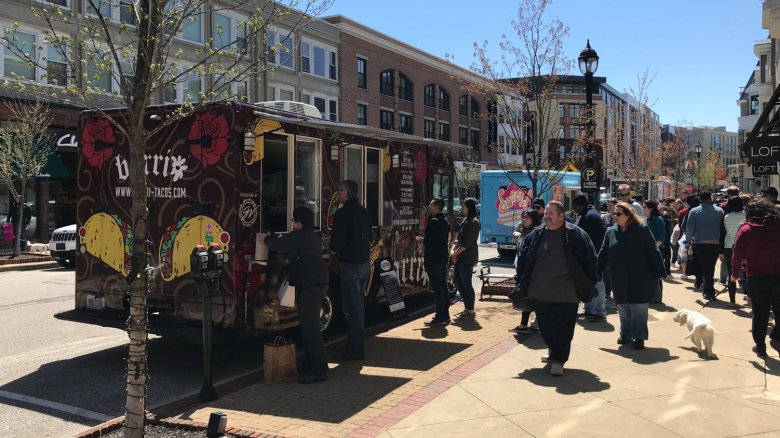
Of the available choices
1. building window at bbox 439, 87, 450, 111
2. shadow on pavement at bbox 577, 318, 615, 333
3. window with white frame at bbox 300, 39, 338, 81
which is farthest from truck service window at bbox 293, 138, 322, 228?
building window at bbox 439, 87, 450, 111

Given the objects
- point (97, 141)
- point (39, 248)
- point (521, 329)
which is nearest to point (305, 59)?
point (39, 248)

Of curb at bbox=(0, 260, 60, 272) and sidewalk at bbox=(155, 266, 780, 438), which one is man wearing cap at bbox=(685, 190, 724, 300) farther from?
curb at bbox=(0, 260, 60, 272)

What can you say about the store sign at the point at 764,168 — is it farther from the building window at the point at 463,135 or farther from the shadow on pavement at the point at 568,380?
the building window at the point at 463,135

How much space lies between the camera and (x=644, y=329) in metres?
7.14

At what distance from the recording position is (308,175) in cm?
741

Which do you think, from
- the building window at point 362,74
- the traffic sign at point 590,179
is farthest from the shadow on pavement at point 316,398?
the building window at point 362,74

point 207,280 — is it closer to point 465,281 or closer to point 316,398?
point 316,398

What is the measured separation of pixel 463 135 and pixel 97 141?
48.2 m

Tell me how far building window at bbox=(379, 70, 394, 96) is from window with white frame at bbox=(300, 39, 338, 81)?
18.1 feet

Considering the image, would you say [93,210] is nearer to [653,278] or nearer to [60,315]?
[60,315]

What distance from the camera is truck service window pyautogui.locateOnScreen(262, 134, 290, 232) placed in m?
6.94

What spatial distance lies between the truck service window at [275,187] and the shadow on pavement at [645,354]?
→ 3928 millimetres

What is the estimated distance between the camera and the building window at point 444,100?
165ft

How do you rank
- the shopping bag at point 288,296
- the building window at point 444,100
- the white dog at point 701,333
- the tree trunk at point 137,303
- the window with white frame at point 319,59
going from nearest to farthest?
1. the tree trunk at point 137,303
2. the shopping bag at point 288,296
3. the white dog at point 701,333
4. the window with white frame at point 319,59
5. the building window at point 444,100
